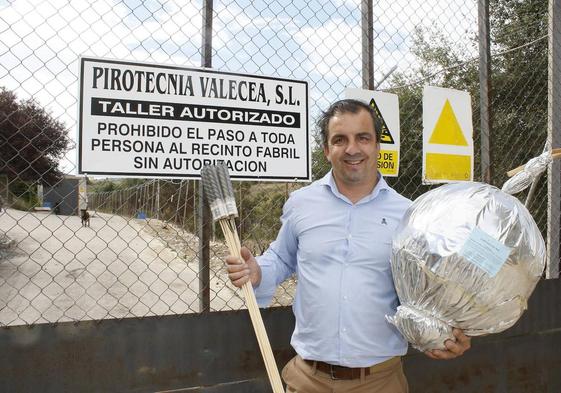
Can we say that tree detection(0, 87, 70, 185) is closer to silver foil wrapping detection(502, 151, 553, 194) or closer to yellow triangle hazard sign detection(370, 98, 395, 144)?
yellow triangle hazard sign detection(370, 98, 395, 144)

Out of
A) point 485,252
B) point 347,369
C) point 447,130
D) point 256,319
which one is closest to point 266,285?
point 256,319

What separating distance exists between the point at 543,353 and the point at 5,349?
11.2ft

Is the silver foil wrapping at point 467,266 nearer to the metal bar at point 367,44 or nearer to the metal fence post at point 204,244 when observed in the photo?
the metal fence post at point 204,244

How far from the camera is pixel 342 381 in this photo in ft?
6.44

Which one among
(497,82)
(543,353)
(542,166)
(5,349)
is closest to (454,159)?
(542,166)

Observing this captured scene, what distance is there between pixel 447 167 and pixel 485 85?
Result: 671mm

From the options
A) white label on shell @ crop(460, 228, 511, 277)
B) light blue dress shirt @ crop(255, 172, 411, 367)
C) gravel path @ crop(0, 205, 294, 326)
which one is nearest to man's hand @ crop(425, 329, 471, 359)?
white label on shell @ crop(460, 228, 511, 277)

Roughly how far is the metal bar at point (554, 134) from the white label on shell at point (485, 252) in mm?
2573

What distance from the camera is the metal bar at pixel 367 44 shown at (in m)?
3.02

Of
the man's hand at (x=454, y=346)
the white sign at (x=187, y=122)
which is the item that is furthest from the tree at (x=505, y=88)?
the man's hand at (x=454, y=346)

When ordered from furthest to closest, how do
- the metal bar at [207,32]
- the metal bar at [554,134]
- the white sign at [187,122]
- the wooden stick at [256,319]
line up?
the metal bar at [554,134] < the metal bar at [207,32] < the white sign at [187,122] < the wooden stick at [256,319]

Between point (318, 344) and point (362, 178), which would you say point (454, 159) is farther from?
point (318, 344)

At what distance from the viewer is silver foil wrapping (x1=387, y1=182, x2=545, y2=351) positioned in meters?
1.51

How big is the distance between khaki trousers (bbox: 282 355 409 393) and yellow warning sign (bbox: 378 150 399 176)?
1.27 metres
